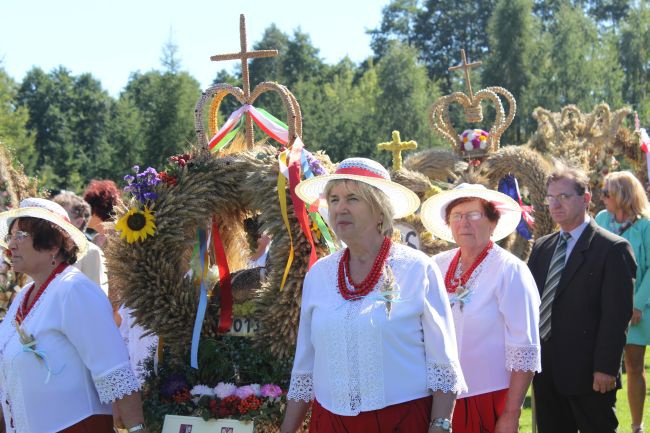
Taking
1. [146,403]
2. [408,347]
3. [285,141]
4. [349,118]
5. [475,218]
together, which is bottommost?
[146,403]

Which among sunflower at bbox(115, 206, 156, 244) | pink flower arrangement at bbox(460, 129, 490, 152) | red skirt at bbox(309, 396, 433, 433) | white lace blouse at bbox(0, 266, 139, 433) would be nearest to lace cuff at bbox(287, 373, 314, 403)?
red skirt at bbox(309, 396, 433, 433)

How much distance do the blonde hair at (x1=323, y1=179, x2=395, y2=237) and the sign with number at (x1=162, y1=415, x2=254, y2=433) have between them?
1.39m

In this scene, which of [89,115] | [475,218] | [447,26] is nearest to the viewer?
[475,218]

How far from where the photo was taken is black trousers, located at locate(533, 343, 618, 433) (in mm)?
4723

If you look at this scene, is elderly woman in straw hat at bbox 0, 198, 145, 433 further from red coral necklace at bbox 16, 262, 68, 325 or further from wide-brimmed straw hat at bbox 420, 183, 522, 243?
wide-brimmed straw hat at bbox 420, 183, 522, 243

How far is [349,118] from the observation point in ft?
94.7

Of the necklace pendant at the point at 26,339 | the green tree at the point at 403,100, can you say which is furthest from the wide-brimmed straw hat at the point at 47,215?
the green tree at the point at 403,100

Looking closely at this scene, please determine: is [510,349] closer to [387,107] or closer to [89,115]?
[387,107]

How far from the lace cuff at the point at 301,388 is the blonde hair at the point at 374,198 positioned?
27.9 inches

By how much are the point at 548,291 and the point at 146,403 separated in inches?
94.1

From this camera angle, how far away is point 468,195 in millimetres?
4215

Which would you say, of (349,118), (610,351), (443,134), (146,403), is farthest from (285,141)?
(349,118)

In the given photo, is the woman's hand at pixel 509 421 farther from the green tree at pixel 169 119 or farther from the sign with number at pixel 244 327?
the green tree at pixel 169 119

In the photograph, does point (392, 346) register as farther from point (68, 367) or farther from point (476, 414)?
point (68, 367)
